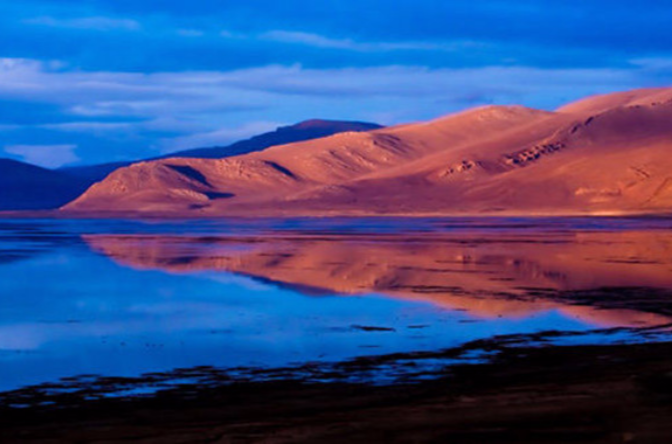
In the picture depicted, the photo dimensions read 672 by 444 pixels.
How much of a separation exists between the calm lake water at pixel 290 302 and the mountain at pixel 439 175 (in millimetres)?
78737

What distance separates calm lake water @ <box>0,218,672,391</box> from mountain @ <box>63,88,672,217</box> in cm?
7874

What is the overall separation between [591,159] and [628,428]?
5352 inches

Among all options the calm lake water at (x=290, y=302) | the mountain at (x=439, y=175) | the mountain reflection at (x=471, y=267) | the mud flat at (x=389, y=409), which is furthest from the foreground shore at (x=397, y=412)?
the mountain at (x=439, y=175)

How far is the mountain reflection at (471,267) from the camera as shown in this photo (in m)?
20.5

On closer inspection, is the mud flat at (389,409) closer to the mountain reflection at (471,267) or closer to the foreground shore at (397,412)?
the foreground shore at (397,412)

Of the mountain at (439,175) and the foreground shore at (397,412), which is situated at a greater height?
the mountain at (439,175)

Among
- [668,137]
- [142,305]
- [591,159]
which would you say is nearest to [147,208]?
[591,159]

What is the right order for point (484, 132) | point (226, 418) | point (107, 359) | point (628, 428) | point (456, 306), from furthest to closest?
point (484, 132), point (456, 306), point (107, 359), point (226, 418), point (628, 428)

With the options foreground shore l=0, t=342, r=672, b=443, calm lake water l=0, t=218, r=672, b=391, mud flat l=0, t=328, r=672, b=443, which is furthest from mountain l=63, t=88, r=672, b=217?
foreground shore l=0, t=342, r=672, b=443

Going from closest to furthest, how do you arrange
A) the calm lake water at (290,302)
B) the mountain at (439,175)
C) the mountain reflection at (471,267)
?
the calm lake water at (290,302), the mountain reflection at (471,267), the mountain at (439,175)

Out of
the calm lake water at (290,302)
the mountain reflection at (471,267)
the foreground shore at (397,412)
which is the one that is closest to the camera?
the foreground shore at (397,412)

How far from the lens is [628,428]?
889 cm

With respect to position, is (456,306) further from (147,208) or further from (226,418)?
(147,208)

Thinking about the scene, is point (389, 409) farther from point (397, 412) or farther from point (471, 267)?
point (471, 267)
